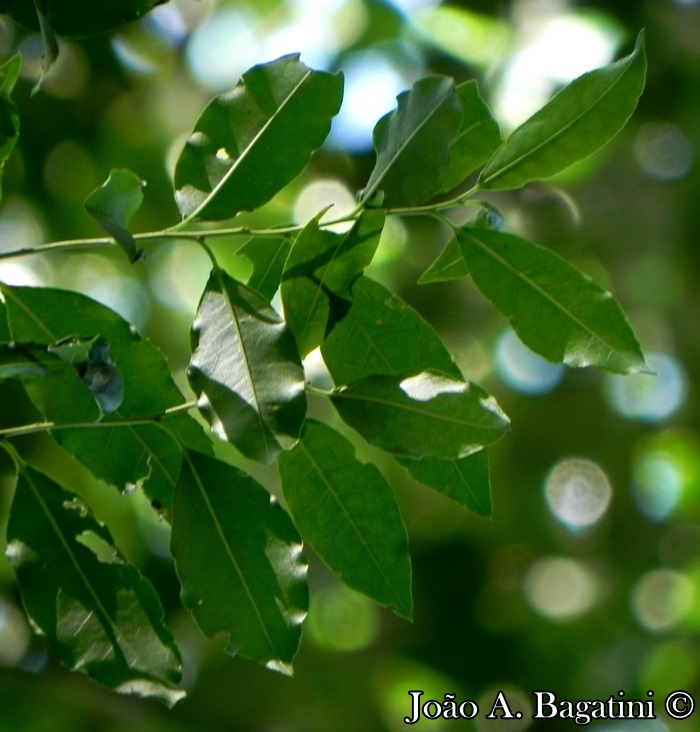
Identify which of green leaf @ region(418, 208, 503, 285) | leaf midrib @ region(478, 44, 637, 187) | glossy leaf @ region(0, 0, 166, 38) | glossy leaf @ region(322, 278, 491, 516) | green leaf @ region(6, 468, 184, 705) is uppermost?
glossy leaf @ region(0, 0, 166, 38)

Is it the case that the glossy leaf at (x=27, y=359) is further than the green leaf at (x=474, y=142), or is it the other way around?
the green leaf at (x=474, y=142)

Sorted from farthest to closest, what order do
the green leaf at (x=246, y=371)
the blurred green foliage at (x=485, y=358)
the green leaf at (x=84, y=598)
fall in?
the blurred green foliage at (x=485, y=358), the green leaf at (x=84, y=598), the green leaf at (x=246, y=371)

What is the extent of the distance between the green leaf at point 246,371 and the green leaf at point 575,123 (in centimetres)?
20

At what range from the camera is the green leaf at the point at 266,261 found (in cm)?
76

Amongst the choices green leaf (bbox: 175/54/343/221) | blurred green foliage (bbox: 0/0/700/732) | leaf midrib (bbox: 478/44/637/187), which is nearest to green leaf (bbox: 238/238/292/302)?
green leaf (bbox: 175/54/343/221)

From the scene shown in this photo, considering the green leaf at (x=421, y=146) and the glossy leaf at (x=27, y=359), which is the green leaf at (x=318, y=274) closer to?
the green leaf at (x=421, y=146)

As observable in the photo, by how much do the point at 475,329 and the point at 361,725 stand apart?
1165mm

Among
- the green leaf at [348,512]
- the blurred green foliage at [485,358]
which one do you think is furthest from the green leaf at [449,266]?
the blurred green foliage at [485,358]

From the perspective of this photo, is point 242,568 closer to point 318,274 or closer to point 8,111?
point 318,274

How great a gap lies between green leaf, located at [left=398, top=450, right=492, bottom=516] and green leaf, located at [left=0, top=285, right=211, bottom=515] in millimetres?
155

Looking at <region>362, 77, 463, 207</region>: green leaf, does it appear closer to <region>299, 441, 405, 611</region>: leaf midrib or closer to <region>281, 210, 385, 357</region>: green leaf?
<region>281, 210, 385, 357</region>: green leaf

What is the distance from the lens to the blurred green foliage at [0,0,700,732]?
296 centimetres

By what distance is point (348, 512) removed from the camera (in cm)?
75

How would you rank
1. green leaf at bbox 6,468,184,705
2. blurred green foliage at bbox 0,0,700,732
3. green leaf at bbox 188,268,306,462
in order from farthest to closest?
blurred green foliage at bbox 0,0,700,732, green leaf at bbox 6,468,184,705, green leaf at bbox 188,268,306,462
